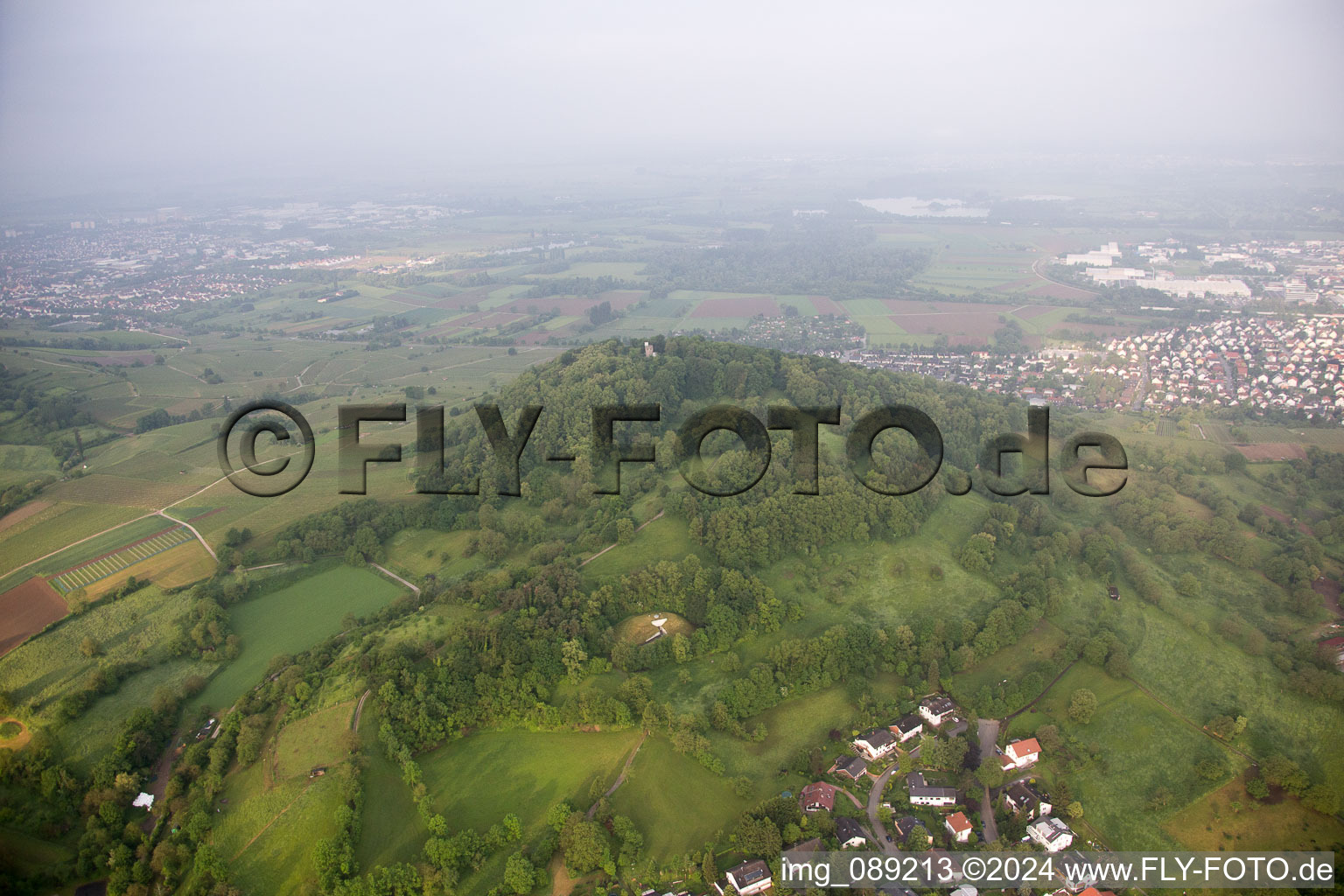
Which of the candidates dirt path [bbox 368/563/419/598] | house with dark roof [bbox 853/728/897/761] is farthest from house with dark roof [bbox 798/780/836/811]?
dirt path [bbox 368/563/419/598]

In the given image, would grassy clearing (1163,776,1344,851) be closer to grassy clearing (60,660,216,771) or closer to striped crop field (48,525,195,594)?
grassy clearing (60,660,216,771)

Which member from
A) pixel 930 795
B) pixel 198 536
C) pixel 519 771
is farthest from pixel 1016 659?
pixel 198 536

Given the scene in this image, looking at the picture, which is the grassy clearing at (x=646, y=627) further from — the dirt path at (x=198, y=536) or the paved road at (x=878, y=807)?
the dirt path at (x=198, y=536)

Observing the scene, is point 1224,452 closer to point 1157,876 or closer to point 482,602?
point 1157,876

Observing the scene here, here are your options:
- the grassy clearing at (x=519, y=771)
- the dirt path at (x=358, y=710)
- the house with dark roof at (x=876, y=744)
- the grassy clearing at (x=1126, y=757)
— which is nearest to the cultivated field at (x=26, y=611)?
the dirt path at (x=358, y=710)

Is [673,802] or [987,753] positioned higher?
[987,753]

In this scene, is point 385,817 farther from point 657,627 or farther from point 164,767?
point 657,627
